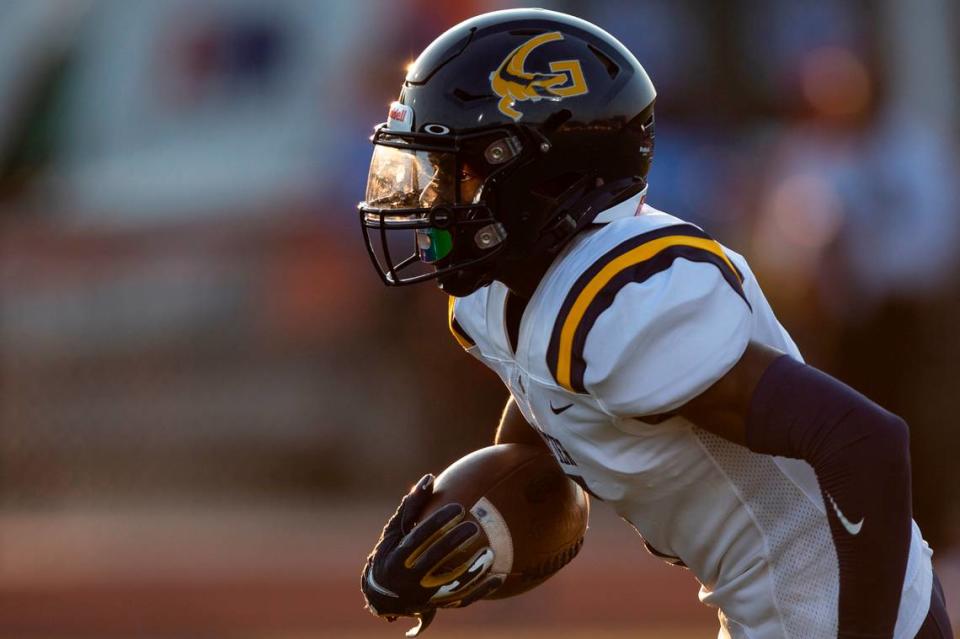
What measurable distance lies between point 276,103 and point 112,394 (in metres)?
1.79

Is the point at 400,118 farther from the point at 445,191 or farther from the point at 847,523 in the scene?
the point at 847,523

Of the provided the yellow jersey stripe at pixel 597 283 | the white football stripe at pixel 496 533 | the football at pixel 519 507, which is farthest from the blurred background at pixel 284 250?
the yellow jersey stripe at pixel 597 283

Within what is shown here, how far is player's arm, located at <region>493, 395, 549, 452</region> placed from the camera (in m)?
2.71

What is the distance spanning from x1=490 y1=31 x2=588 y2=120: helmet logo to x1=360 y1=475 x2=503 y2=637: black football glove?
2.21 feet

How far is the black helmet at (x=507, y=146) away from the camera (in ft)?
7.63

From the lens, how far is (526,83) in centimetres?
235

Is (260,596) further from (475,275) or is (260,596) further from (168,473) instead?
(475,275)

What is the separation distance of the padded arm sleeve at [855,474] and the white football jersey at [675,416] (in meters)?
0.10

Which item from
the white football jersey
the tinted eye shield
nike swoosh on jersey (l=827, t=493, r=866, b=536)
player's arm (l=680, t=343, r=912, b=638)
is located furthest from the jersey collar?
nike swoosh on jersey (l=827, t=493, r=866, b=536)

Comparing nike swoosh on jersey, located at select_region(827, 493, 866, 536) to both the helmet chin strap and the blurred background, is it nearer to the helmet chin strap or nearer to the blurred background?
the helmet chin strap

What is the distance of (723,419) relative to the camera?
6.77 ft

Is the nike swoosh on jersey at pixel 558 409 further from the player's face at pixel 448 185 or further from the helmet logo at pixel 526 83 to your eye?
the helmet logo at pixel 526 83

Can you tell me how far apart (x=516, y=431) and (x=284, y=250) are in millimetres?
4667

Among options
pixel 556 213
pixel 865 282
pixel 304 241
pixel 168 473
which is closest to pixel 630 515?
pixel 556 213
